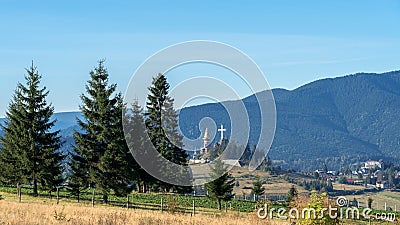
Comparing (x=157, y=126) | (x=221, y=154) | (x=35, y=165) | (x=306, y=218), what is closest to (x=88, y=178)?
(x=35, y=165)

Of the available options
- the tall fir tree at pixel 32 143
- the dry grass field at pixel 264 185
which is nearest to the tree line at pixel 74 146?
the tall fir tree at pixel 32 143

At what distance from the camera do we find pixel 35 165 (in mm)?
41719

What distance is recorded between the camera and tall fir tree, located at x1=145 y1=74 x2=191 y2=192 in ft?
173

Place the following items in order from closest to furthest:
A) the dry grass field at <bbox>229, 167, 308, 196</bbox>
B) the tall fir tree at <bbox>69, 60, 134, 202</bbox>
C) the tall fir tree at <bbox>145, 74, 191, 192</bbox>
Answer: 1. the tall fir tree at <bbox>69, 60, 134, 202</bbox>
2. the tall fir tree at <bbox>145, 74, 191, 192</bbox>
3. the dry grass field at <bbox>229, 167, 308, 196</bbox>

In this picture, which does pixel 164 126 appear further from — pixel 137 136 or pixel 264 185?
pixel 264 185

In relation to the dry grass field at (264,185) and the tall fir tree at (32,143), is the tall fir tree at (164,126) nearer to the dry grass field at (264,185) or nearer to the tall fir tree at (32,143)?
the tall fir tree at (32,143)

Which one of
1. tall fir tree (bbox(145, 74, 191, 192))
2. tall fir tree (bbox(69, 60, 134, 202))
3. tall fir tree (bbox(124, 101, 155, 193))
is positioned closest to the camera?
Answer: tall fir tree (bbox(69, 60, 134, 202))

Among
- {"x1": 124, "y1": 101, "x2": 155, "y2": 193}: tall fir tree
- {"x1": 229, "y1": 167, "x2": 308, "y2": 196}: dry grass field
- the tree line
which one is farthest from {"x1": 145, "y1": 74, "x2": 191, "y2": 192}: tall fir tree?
{"x1": 229, "y1": 167, "x2": 308, "y2": 196}: dry grass field

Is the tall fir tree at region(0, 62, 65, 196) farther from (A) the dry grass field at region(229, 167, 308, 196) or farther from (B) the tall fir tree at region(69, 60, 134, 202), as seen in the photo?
(A) the dry grass field at region(229, 167, 308, 196)

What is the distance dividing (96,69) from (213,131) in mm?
11311

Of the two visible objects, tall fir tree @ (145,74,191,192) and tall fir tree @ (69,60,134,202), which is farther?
tall fir tree @ (145,74,191,192)

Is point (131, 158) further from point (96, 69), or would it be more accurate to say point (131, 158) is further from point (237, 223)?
point (237, 223)

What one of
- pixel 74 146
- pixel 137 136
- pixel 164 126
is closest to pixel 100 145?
pixel 74 146

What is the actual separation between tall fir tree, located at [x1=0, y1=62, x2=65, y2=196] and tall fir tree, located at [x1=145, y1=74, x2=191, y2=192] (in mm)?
12456
